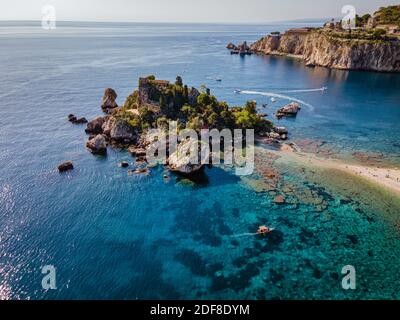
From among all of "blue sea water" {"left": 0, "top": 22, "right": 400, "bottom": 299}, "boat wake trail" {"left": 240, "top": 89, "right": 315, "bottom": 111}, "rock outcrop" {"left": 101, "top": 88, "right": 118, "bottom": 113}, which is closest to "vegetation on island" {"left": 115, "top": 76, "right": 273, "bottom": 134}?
"rock outcrop" {"left": 101, "top": 88, "right": 118, "bottom": 113}

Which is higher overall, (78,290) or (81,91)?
(81,91)

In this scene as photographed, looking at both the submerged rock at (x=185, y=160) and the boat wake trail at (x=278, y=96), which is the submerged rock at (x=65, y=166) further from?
the boat wake trail at (x=278, y=96)

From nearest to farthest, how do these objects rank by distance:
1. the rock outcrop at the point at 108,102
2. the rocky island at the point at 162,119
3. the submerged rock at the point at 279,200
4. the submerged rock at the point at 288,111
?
the submerged rock at the point at 279,200, the rocky island at the point at 162,119, the submerged rock at the point at 288,111, the rock outcrop at the point at 108,102

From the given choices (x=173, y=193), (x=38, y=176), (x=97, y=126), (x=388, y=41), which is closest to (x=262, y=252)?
(x=173, y=193)

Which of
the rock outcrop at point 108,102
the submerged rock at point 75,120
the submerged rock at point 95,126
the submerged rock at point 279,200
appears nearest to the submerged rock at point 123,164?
the submerged rock at point 95,126

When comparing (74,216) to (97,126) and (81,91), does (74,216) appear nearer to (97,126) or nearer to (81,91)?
(97,126)
